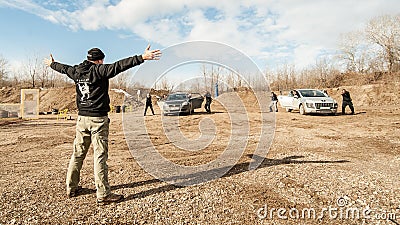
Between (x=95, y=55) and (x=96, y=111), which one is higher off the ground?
(x=95, y=55)

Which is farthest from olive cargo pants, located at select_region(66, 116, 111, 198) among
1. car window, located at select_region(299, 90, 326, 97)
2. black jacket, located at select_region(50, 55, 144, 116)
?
car window, located at select_region(299, 90, 326, 97)

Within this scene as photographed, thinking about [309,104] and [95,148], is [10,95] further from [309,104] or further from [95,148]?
[95,148]

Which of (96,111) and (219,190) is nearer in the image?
(96,111)

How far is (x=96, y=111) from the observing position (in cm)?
382

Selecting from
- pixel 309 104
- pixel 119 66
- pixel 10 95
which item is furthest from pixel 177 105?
pixel 10 95

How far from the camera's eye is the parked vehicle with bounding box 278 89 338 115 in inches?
644

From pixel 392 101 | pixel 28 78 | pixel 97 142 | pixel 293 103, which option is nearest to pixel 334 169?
pixel 97 142

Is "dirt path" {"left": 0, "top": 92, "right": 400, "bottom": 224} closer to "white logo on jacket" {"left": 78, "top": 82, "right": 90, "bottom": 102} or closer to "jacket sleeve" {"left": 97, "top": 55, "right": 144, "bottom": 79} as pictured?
"white logo on jacket" {"left": 78, "top": 82, "right": 90, "bottom": 102}

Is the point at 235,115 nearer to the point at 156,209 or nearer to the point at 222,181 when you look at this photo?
the point at 222,181

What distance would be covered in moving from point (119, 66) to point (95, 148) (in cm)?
117

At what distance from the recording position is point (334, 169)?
5270 millimetres

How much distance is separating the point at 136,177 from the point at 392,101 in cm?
3044

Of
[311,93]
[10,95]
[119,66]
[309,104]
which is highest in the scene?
[10,95]


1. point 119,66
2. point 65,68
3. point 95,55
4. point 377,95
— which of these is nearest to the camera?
point 119,66
